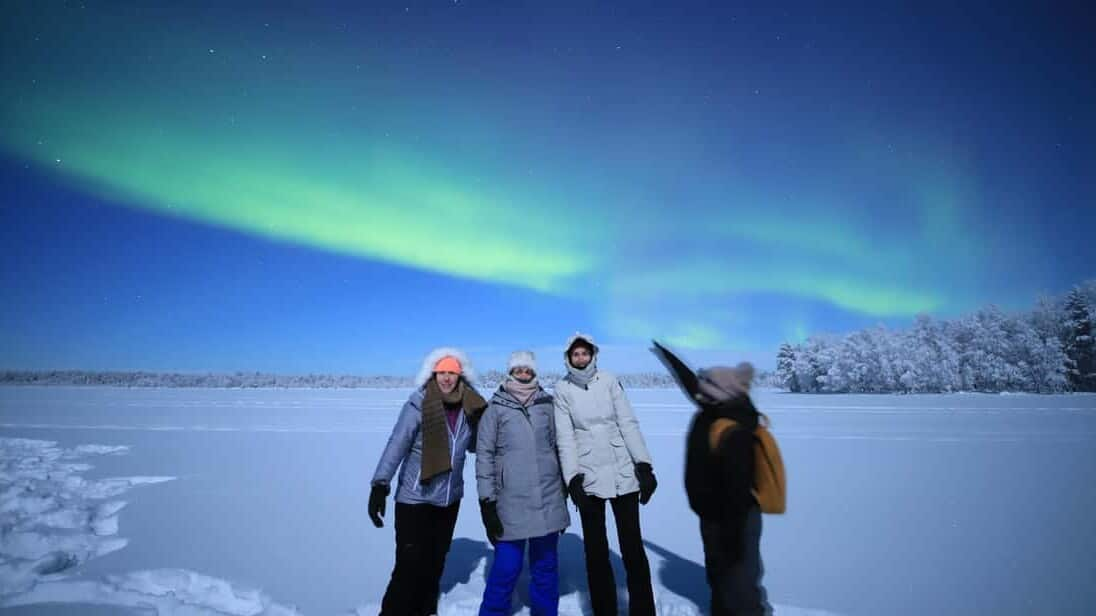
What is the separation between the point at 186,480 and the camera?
8.38 meters

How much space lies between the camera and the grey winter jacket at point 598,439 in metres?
3.29

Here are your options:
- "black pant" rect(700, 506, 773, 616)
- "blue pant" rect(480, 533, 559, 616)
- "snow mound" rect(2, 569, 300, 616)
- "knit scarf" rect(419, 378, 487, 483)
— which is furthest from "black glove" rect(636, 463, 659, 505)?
"snow mound" rect(2, 569, 300, 616)

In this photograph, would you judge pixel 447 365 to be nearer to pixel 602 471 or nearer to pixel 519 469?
pixel 519 469

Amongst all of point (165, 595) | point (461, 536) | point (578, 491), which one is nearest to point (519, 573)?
point (578, 491)

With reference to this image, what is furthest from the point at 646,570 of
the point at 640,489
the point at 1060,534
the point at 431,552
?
the point at 1060,534

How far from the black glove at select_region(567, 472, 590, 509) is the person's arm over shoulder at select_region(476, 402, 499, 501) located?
491 millimetres

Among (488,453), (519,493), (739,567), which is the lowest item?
(739,567)

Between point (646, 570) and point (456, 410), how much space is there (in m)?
1.68

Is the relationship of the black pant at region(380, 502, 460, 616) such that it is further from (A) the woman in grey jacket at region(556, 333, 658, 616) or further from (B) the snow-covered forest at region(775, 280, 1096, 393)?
(B) the snow-covered forest at region(775, 280, 1096, 393)

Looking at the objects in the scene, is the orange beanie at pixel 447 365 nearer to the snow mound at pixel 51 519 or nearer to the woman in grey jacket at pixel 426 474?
the woman in grey jacket at pixel 426 474

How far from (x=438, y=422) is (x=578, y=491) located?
1.06 m

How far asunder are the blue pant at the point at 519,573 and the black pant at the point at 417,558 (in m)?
0.47

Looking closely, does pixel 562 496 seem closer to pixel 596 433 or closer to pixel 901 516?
Result: pixel 596 433

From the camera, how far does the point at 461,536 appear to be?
18.4ft
